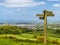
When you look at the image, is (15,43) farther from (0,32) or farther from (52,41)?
(0,32)

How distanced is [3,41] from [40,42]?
2571mm

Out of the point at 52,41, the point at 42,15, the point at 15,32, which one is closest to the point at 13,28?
the point at 15,32

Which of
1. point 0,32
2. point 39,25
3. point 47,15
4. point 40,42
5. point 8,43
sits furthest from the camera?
point 39,25

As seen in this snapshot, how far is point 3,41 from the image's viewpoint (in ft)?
59.0

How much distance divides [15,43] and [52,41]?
9.91 feet

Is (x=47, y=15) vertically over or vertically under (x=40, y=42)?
over

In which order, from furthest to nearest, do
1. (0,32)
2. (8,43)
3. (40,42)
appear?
(0,32), (40,42), (8,43)

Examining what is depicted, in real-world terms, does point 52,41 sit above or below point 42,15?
below

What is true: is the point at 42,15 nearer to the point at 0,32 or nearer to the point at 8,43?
the point at 8,43

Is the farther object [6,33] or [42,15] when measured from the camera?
[6,33]

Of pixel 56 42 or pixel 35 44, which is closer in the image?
pixel 35 44

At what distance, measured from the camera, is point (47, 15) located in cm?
1498

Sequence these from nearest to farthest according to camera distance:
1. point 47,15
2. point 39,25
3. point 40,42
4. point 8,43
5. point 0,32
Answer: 1. point 47,15
2. point 8,43
3. point 40,42
4. point 0,32
5. point 39,25

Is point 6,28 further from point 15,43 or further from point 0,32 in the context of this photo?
point 15,43
